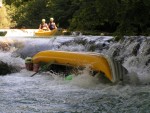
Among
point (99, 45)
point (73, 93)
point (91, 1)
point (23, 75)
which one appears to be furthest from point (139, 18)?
point (99, 45)

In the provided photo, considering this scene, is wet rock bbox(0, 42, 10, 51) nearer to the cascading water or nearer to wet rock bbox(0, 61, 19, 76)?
the cascading water

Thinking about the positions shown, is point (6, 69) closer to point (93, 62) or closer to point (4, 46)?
point (93, 62)

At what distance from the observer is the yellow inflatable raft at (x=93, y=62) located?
9523mm

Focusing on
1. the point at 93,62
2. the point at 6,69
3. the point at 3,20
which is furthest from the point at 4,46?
the point at 3,20

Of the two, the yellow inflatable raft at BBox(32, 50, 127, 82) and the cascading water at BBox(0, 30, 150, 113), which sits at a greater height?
the yellow inflatable raft at BBox(32, 50, 127, 82)

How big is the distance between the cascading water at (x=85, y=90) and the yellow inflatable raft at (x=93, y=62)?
9.6 inches

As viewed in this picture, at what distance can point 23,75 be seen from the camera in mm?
11648

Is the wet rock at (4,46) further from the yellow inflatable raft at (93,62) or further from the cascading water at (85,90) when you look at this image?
the yellow inflatable raft at (93,62)

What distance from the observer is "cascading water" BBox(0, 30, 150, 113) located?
7324mm

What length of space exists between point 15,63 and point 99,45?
3033mm

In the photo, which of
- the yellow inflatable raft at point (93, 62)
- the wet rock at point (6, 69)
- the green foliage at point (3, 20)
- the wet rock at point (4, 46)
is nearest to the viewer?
the yellow inflatable raft at point (93, 62)

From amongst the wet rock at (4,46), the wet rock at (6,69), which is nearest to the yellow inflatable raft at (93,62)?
the wet rock at (6,69)

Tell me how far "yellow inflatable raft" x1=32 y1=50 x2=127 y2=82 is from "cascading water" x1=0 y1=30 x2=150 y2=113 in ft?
0.80

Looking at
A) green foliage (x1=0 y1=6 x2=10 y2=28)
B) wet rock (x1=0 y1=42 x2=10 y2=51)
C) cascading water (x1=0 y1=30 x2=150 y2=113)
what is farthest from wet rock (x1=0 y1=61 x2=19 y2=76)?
green foliage (x1=0 y1=6 x2=10 y2=28)
